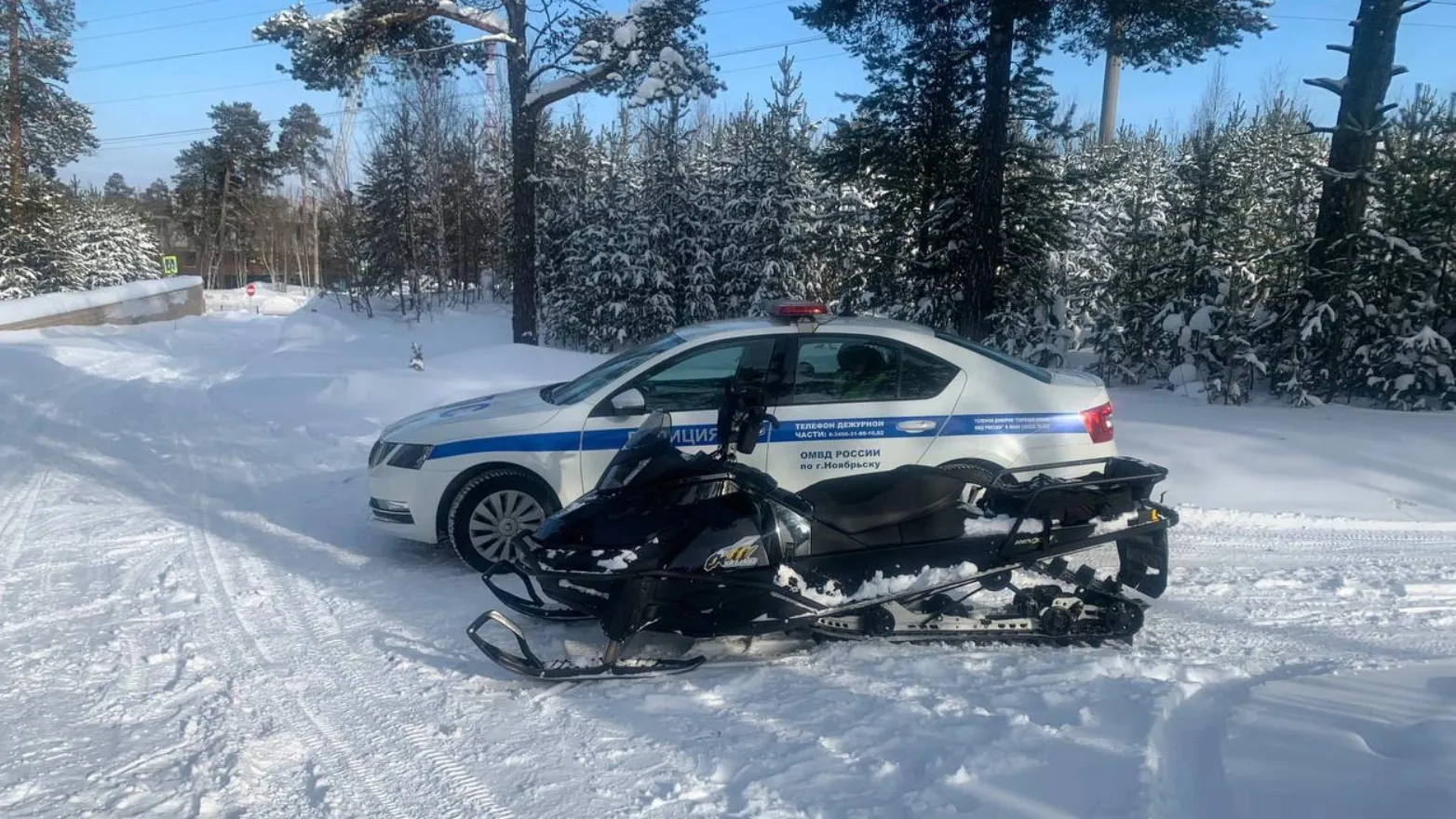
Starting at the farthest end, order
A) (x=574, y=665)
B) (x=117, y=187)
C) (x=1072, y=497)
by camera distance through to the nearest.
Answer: (x=117, y=187) < (x=1072, y=497) < (x=574, y=665)

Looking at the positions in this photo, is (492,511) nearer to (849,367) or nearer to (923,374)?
(849,367)

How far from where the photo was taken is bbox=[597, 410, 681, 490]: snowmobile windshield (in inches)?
179

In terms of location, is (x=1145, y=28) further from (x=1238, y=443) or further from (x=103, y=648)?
(x=103, y=648)

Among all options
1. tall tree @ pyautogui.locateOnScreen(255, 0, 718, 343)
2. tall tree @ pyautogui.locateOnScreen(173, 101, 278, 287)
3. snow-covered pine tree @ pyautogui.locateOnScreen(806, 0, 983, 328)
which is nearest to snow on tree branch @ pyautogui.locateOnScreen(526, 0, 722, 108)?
tall tree @ pyautogui.locateOnScreen(255, 0, 718, 343)

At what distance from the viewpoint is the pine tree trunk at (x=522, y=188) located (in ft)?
61.9

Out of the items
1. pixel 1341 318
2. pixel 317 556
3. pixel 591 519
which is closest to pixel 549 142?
pixel 1341 318

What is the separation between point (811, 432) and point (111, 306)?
26.6 meters

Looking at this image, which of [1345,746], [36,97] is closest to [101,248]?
[36,97]

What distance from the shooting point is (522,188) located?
19.5m

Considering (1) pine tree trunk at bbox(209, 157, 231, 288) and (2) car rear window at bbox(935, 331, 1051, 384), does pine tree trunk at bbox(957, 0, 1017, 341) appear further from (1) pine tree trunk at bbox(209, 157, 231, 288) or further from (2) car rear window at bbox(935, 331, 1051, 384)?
(1) pine tree trunk at bbox(209, 157, 231, 288)

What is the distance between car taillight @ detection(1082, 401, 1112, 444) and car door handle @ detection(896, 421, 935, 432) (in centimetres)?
103

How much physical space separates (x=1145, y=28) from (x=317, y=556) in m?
12.4

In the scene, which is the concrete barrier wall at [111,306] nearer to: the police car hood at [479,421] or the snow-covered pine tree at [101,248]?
the snow-covered pine tree at [101,248]

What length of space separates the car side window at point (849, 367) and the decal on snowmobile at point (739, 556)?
1.87 m
